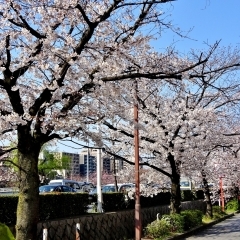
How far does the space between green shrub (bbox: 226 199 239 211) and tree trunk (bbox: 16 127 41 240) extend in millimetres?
26243

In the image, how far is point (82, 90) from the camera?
830 cm

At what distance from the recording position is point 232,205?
31.8 metres

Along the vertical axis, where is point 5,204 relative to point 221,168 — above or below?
below

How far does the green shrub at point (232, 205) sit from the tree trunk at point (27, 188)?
86.1 feet

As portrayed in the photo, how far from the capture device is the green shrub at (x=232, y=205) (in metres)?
31.5

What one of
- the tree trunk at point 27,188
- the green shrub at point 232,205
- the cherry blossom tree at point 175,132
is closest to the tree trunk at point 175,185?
the cherry blossom tree at point 175,132

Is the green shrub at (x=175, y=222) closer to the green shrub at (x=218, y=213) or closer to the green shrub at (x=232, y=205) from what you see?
the green shrub at (x=218, y=213)

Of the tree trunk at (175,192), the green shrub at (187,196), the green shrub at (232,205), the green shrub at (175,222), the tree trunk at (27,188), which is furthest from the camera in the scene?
the green shrub at (232,205)

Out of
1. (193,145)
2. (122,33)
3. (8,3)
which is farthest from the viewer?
(193,145)

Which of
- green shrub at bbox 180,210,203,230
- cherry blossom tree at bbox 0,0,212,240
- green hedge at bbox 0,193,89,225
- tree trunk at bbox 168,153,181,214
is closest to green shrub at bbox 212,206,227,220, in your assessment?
green shrub at bbox 180,210,203,230

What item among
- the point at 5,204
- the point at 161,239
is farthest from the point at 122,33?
the point at 161,239

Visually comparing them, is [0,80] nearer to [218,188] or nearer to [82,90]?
[82,90]

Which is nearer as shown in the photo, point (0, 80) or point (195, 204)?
point (0, 80)

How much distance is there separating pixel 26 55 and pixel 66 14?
120 centimetres
